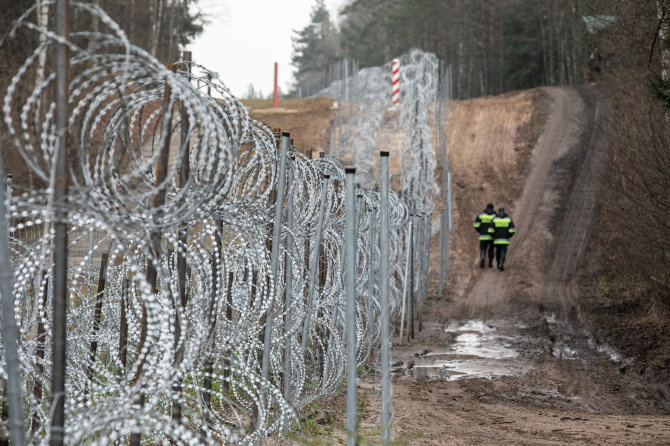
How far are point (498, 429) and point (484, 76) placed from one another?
1697 inches

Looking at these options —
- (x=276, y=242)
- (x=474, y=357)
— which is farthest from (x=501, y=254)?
(x=276, y=242)

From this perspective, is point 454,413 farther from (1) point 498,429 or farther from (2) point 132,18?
(2) point 132,18

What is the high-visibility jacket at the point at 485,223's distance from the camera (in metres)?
20.6

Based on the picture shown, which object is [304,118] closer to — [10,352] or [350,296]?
[350,296]

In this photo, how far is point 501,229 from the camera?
20.4 m

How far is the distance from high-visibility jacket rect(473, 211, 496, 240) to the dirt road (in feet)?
3.20

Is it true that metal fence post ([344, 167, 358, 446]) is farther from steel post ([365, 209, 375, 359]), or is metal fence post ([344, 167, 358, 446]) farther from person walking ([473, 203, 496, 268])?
person walking ([473, 203, 496, 268])

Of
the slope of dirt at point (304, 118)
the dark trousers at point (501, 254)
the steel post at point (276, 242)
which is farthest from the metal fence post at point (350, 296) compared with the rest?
the slope of dirt at point (304, 118)

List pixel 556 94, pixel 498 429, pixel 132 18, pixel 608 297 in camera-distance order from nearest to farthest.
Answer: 1. pixel 498 429
2. pixel 608 297
3. pixel 132 18
4. pixel 556 94

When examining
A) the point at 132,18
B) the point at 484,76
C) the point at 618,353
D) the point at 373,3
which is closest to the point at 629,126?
the point at 618,353

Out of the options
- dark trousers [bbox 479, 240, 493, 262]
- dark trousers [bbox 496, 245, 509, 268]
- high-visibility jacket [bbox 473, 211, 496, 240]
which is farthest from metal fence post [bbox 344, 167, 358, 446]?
dark trousers [bbox 479, 240, 493, 262]

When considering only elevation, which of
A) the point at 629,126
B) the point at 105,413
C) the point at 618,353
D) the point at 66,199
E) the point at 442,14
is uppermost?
the point at 442,14

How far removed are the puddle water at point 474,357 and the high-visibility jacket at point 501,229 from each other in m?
5.24

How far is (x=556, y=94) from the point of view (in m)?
34.7
